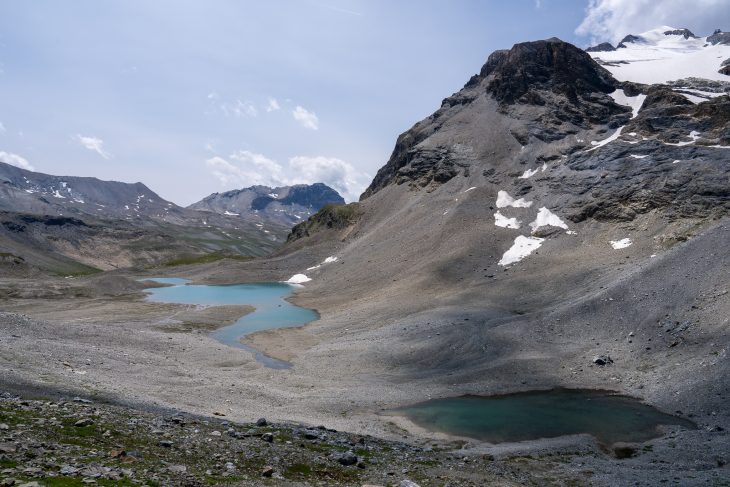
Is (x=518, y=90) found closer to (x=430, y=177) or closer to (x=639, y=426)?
(x=430, y=177)

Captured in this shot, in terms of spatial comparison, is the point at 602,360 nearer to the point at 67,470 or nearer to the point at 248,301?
the point at 67,470

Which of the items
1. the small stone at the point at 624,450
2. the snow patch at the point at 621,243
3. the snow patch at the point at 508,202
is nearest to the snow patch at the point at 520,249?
the snow patch at the point at 621,243

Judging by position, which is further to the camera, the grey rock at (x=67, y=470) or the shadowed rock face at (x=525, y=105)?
the shadowed rock face at (x=525, y=105)

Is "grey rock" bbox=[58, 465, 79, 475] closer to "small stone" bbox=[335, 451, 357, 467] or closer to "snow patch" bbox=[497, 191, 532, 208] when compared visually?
"small stone" bbox=[335, 451, 357, 467]

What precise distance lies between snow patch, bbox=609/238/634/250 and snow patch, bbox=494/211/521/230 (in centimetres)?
2031

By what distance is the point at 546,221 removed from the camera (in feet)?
326

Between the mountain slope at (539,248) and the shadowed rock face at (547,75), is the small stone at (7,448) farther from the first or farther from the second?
the shadowed rock face at (547,75)

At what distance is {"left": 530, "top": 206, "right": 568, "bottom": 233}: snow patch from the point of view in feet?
319

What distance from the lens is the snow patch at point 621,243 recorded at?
8138 cm

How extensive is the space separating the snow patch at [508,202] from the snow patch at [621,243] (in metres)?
25.9

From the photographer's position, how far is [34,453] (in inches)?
667

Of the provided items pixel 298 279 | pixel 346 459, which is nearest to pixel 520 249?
pixel 298 279

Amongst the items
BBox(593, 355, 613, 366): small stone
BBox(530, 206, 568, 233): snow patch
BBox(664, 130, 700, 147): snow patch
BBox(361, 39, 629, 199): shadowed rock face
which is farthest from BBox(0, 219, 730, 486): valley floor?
BBox(361, 39, 629, 199): shadowed rock face

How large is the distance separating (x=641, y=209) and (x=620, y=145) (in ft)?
81.1
